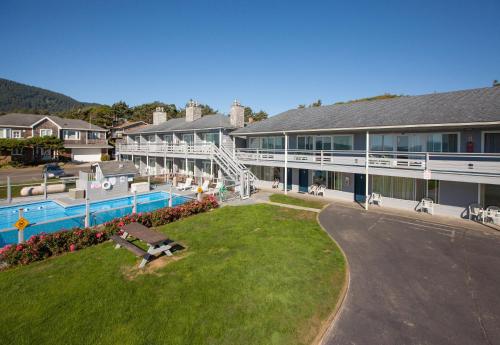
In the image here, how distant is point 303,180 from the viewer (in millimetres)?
25266

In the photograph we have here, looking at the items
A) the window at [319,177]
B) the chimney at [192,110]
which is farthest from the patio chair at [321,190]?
the chimney at [192,110]

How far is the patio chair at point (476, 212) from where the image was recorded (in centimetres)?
1561

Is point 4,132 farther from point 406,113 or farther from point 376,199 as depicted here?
point 406,113

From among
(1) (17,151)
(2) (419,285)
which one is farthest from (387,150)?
(1) (17,151)

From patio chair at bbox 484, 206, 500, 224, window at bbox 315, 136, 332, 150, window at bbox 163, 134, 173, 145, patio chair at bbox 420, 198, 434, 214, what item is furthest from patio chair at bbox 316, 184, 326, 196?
window at bbox 163, 134, 173, 145

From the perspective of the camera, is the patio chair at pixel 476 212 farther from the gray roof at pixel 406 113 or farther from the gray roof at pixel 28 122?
the gray roof at pixel 28 122

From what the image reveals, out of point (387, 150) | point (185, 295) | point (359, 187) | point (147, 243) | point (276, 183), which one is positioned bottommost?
point (185, 295)

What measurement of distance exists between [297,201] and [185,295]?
1435 cm

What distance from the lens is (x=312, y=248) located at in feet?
38.4

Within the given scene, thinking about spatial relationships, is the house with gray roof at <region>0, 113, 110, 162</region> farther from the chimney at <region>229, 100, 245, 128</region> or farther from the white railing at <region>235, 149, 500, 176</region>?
the white railing at <region>235, 149, 500, 176</region>

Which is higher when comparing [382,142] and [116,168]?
[382,142]

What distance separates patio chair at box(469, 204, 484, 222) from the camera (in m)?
15.6

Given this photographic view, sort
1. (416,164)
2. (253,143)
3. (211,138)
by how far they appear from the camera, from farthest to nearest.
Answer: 1. (211,138)
2. (253,143)
3. (416,164)

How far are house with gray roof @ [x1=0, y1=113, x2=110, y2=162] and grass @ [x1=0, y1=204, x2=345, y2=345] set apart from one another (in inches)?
1834
